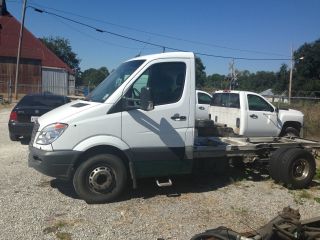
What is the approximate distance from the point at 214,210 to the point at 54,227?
2.51m

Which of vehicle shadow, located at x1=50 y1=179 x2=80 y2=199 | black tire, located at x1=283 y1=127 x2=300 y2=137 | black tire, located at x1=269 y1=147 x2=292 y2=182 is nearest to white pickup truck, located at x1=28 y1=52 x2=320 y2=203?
vehicle shadow, located at x1=50 y1=179 x2=80 y2=199

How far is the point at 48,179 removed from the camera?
27.6 feet

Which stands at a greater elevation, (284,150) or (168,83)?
(168,83)

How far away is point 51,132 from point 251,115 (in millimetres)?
7345

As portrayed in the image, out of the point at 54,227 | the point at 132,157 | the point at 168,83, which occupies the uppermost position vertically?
the point at 168,83

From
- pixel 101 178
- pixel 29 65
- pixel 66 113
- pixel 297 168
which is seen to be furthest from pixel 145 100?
pixel 29 65

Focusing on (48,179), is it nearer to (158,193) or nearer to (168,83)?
(158,193)

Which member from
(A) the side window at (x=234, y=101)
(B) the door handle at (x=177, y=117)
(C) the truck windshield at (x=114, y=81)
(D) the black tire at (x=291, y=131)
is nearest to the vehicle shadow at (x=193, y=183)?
(B) the door handle at (x=177, y=117)

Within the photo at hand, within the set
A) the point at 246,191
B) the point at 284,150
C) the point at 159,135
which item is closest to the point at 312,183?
the point at 284,150

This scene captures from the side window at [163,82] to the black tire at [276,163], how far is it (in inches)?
98.0

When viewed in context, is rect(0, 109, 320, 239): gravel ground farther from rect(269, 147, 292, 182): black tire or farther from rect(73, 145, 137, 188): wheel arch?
rect(73, 145, 137, 188): wheel arch

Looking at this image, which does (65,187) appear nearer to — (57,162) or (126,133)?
(57,162)

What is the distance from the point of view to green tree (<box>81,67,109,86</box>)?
85812 millimetres

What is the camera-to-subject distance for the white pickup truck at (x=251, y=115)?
12461 millimetres
